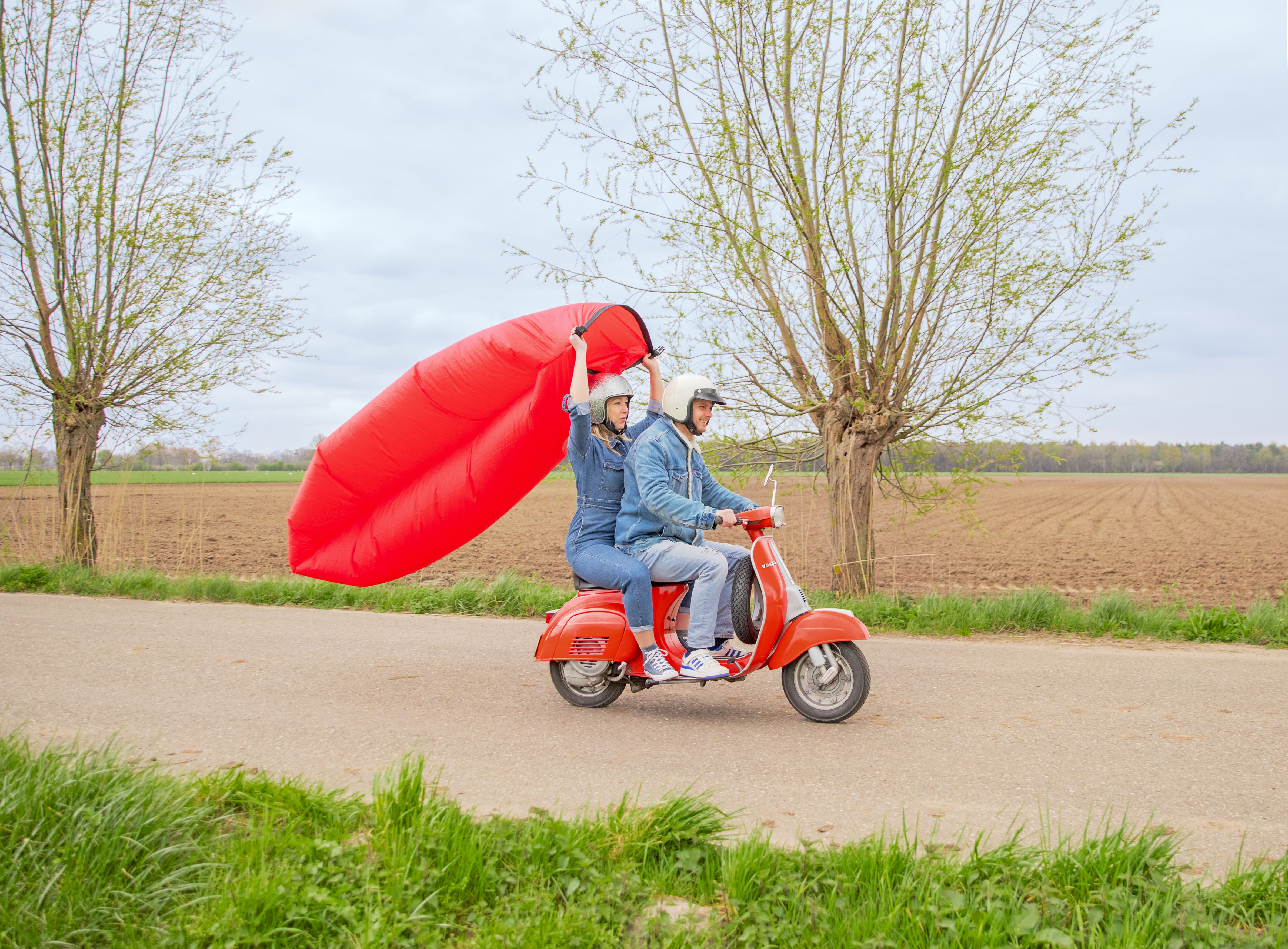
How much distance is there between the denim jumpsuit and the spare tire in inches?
19.4

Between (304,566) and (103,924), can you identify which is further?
(304,566)

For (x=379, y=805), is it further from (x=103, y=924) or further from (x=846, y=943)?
(x=846, y=943)

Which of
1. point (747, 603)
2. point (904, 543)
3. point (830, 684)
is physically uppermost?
point (747, 603)

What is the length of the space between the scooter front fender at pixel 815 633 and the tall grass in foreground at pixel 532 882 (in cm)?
160

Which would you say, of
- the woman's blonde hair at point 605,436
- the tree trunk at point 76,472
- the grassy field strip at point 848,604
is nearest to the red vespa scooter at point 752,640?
the woman's blonde hair at point 605,436

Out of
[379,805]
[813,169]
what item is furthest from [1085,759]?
[813,169]

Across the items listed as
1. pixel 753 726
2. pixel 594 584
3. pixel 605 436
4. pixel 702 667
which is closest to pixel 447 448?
pixel 605 436

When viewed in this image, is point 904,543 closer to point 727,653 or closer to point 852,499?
point 852,499

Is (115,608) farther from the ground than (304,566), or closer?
closer

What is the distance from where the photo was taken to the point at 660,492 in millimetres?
5109

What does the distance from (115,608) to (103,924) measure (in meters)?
7.26

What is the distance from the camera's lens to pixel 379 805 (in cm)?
334

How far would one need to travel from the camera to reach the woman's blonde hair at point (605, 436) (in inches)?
218

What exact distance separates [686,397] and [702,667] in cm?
160
